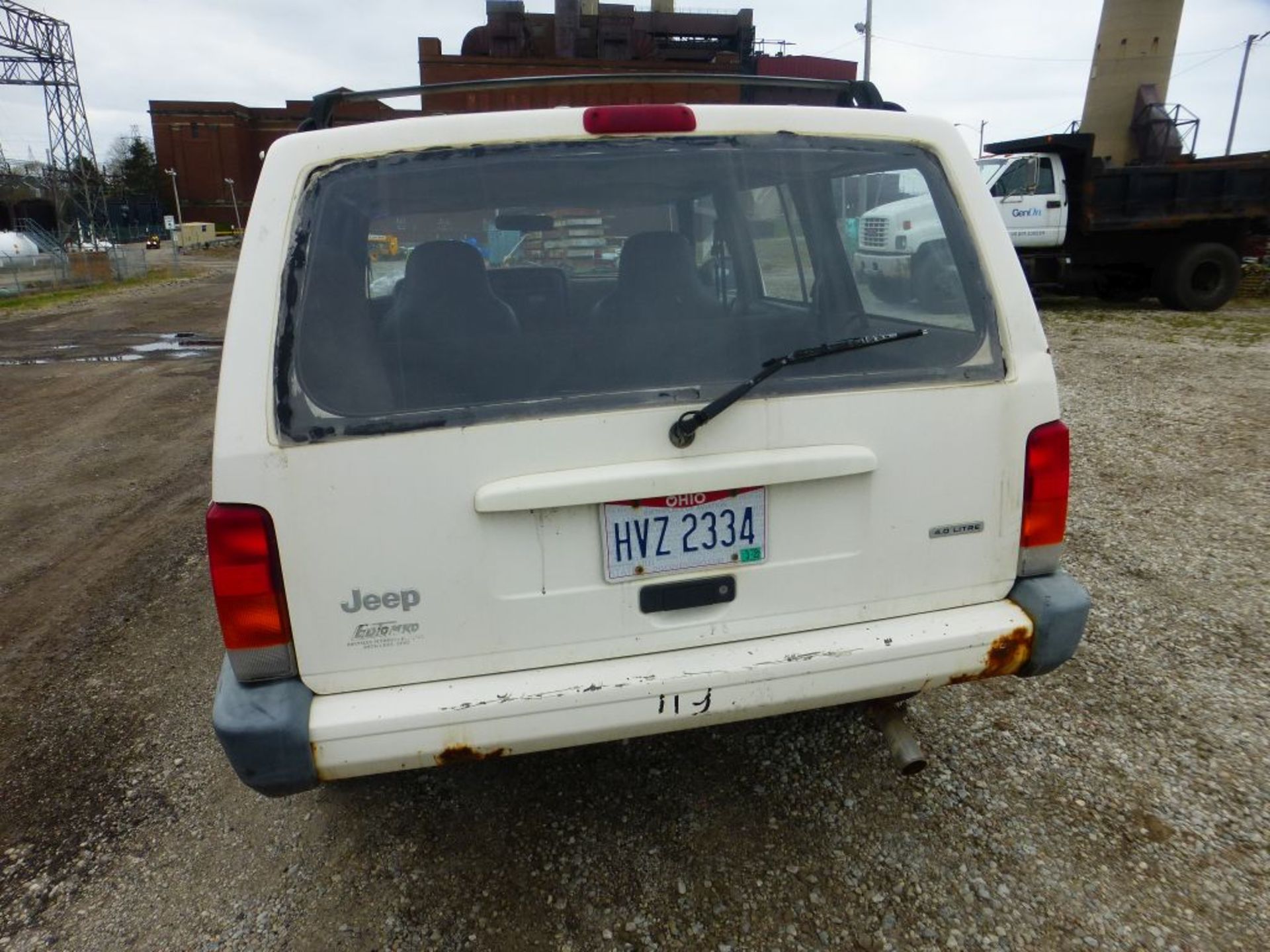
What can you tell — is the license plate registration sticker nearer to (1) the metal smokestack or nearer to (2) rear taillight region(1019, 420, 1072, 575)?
(2) rear taillight region(1019, 420, 1072, 575)

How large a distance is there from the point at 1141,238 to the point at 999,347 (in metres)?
13.6

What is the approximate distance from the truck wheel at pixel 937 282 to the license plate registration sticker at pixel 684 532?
2.38 feet

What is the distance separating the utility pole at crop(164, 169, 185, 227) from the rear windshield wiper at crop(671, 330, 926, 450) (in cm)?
7514

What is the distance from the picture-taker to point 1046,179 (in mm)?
13133

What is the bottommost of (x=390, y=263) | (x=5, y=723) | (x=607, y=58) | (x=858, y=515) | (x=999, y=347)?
(x=5, y=723)

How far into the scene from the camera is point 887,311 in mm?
2309

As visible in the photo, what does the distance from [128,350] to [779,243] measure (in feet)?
41.7

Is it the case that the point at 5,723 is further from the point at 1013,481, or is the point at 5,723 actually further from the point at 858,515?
the point at 1013,481

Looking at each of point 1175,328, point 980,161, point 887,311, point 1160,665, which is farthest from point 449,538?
point 980,161

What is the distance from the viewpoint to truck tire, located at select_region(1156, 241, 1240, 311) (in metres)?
13.1

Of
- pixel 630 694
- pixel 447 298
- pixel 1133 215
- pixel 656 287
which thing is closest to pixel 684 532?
pixel 630 694

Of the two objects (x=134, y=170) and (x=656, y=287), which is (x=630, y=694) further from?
(x=134, y=170)

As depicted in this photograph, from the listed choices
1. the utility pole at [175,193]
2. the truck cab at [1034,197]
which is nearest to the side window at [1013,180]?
the truck cab at [1034,197]

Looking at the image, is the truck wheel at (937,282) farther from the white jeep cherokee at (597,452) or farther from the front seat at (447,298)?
the front seat at (447,298)
